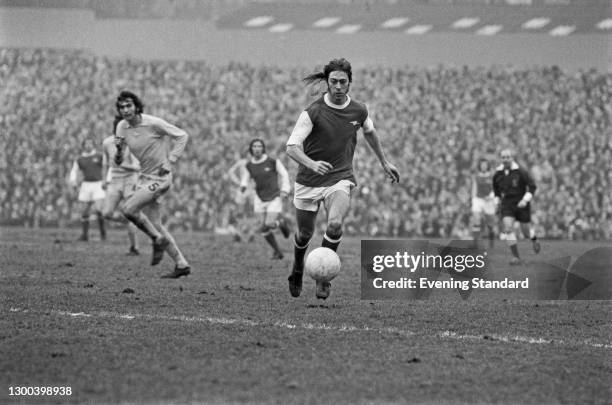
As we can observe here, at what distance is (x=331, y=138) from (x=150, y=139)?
3.92 m

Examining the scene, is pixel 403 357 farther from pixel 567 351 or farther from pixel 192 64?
pixel 192 64

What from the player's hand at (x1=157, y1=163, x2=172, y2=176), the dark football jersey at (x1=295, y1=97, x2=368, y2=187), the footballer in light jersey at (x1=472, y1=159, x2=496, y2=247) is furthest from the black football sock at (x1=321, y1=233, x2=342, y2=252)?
the footballer in light jersey at (x1=472, y1=159, x2=496, y2=247)

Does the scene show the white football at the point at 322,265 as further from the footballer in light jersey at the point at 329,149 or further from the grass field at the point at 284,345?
the grass field at the point at 284,345

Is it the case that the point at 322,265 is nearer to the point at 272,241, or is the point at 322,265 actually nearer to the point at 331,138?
the point at 331,138

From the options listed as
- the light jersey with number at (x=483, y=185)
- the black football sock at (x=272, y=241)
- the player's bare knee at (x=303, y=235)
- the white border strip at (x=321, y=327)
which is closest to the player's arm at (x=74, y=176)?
the black football sock at (x=272, y=241)

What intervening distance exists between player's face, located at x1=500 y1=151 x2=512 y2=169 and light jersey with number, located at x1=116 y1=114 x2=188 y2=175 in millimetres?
8068

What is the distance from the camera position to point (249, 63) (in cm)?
4112

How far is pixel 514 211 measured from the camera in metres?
20.3

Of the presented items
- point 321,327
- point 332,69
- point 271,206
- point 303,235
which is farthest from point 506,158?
point 321,327

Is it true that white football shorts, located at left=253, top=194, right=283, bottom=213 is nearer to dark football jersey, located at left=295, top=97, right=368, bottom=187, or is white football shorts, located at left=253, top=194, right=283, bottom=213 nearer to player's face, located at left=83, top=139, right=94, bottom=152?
player's face, located at left=83, top=139, right=94, bottom=152

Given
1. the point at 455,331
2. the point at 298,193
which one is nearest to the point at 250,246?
the point at 298,193

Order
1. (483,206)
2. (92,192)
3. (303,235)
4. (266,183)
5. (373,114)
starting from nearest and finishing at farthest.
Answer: (303,235) → (266,183) → (92,192) → (483,206) → (373,114)

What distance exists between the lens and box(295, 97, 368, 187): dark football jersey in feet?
35.9

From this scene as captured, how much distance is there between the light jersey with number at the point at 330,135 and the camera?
10930mm
